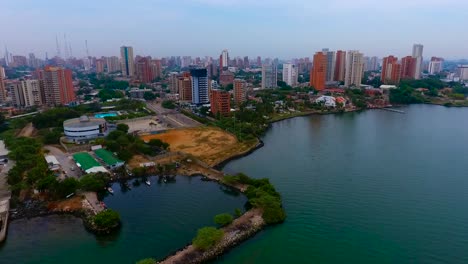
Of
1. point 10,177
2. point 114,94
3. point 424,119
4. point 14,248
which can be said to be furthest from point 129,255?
point 114,94

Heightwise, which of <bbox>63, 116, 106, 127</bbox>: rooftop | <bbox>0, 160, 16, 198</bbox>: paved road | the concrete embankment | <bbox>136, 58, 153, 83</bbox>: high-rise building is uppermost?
<bbox>136, 58, 153, 83</bbox>: high-rise building

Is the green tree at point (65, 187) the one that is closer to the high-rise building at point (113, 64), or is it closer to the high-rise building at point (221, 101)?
the high-rise building at point (221, 101)

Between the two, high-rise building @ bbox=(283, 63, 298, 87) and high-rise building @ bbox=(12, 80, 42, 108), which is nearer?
high-rise building @ bbox=(12, 80, 42, 108)

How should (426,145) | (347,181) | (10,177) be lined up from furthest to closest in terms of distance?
(426,145)
(347,181)
(10,177)

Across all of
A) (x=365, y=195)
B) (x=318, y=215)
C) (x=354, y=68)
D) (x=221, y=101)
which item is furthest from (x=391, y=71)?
(x=318, y=215)

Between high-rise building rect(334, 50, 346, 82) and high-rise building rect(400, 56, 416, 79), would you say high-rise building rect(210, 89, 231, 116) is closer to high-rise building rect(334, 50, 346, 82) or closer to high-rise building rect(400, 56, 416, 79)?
high-rise building rect(334, 50, 346, 82)

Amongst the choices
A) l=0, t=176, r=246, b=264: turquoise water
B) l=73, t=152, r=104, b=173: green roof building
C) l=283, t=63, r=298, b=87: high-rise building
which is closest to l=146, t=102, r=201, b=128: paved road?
l=73, t=152, r=104, b=173: green roof building

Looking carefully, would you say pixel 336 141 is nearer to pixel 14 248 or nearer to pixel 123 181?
pixel 123 181
